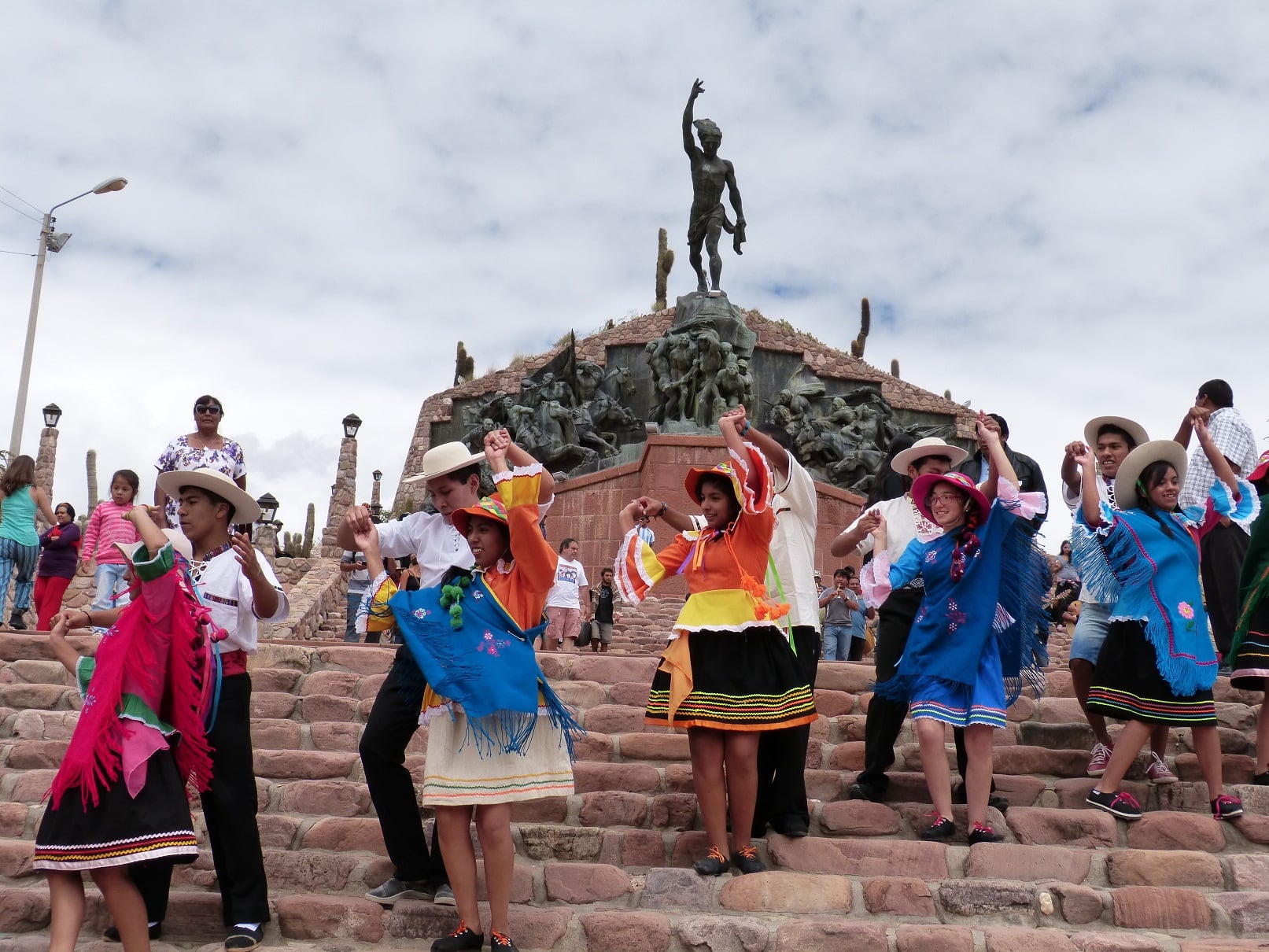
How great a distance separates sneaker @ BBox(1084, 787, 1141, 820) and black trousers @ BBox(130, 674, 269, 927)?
3.41 meters

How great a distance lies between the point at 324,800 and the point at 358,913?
1.09 m

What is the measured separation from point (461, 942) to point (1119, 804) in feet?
9.20

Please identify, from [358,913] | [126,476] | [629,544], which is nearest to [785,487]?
[629,544]

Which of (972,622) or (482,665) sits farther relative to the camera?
(972,622)

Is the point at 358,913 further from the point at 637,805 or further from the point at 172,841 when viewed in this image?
the point at 637,805

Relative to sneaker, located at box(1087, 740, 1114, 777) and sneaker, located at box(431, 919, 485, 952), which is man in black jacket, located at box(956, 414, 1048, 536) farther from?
sneaker, located at box(431, 919, 485, 952)

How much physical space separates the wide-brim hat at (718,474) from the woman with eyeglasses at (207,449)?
302 centimetres

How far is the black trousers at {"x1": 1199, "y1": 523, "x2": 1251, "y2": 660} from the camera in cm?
632

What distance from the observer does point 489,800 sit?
3.96m

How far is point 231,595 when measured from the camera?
4176 millimetres

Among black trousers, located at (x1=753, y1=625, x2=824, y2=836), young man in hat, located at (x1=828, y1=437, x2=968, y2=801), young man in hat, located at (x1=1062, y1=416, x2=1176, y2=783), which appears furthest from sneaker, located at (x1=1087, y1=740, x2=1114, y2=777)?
black trousers, located at (x1=753, y1=625, x2=824, y2=836)

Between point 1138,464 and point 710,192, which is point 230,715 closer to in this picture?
point 1138,464

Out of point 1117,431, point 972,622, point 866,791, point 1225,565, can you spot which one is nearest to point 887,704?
point 866,791

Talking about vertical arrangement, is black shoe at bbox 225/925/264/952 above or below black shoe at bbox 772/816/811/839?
below
